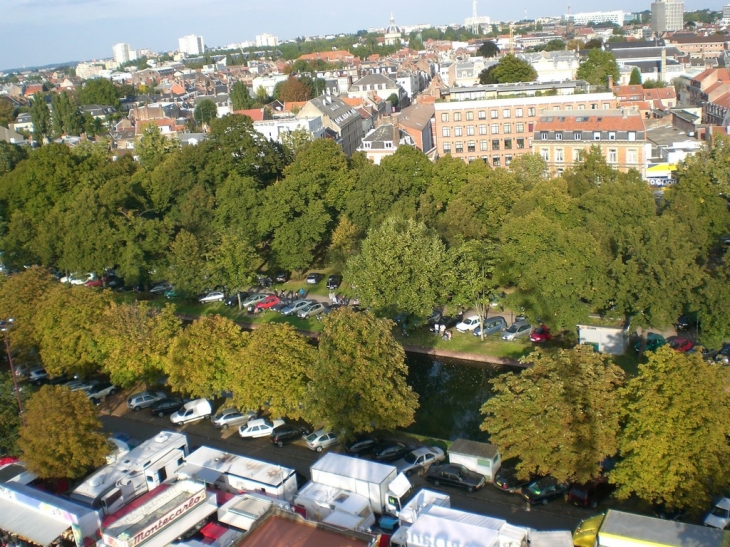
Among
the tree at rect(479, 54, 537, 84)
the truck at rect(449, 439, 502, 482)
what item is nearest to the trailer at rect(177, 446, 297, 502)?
the truck at rect(449, 439, 502, 482)

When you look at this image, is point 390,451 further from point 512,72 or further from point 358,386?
point 512,72

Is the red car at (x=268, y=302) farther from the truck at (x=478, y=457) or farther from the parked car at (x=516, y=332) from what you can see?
the truck at (x=478, y=457)

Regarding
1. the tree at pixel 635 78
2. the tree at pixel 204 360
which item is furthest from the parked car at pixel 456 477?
the tree at pixel 635 78

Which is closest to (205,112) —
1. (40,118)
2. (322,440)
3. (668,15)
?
(40,118)

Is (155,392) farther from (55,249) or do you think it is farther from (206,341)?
(55,249)

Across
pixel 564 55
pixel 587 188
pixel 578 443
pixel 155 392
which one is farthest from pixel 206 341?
pixel 564 55

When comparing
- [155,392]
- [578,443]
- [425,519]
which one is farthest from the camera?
[155,392]

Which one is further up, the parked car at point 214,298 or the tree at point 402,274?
the tree at point 402,274
